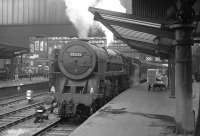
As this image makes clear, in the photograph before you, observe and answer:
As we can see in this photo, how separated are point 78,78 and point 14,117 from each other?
11.4 feet

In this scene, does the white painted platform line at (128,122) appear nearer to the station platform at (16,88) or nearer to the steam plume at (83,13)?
the steam plume at (83,13)

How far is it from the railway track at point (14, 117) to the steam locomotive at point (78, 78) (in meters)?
1.80

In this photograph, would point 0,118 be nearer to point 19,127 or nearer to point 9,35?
point 19,127

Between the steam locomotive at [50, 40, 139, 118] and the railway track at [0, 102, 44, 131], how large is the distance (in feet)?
5.89

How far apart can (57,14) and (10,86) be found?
16725 mm

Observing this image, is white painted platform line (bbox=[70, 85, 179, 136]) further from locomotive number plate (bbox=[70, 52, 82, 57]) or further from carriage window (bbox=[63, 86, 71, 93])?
locomotive number plate (bbox=[70, 52, 82, 57])

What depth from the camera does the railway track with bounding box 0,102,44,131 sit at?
1212cm

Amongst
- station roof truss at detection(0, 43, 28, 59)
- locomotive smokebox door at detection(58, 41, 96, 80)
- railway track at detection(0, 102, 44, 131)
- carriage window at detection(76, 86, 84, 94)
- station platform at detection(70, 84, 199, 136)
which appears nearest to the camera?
station platform at detection(70, 84, 199, 136)

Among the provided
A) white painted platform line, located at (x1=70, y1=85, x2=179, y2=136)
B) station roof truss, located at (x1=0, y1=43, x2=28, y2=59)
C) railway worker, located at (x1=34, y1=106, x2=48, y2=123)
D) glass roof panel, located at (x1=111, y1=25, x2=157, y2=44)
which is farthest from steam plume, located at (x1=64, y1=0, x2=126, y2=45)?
white painted platform line, located at (x1=70, y1=85, x2=179, y2=136)

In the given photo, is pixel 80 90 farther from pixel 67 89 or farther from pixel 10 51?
pixel 10 51

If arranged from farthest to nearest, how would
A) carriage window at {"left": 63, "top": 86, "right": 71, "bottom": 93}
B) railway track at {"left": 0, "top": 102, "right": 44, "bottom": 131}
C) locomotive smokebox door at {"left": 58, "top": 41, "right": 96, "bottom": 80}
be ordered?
carriage window at {"left": 63, "top": 86, "right": 71, "bottom": 93} → locomotive smokebox door at {"left": 58, "top": 41, "right": 96, "bottom": 80} → railway track at {"left": 0, "top": 102, "right": 44, "bottom": 131}

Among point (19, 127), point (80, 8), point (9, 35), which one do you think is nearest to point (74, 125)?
point (19, 127)

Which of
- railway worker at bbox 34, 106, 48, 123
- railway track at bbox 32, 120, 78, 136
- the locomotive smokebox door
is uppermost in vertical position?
the locomotive smokebox door

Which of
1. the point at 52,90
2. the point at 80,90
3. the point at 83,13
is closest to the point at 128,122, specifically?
the point at 80,90
